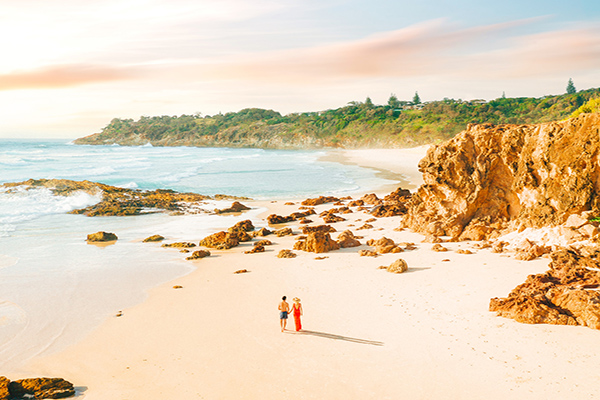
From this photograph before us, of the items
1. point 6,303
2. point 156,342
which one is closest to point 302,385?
point 156,342

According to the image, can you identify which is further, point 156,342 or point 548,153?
point 548,153

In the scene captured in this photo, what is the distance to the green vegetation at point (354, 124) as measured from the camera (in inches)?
3893

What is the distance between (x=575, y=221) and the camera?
512 inches

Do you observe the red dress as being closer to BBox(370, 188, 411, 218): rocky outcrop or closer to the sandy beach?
the sandy beach

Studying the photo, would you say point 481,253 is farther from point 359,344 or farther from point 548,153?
point 359,344

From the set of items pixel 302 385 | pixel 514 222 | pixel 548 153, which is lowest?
pixel 302 385

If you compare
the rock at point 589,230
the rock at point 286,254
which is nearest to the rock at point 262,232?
the rock at point 286,254

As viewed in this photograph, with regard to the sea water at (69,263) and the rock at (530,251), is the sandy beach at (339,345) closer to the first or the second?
the rock at (530,251)

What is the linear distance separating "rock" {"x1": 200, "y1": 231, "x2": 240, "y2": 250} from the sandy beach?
3908mm

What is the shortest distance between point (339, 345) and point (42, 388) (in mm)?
5162

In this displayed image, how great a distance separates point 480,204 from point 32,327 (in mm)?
14554

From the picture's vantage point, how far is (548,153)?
13.9 meters

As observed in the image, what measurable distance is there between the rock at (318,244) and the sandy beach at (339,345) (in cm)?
256

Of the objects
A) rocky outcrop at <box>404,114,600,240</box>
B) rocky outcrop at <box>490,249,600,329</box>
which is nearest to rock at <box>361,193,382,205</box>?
rocky outcrop at <box>404,114,600,240</box>
